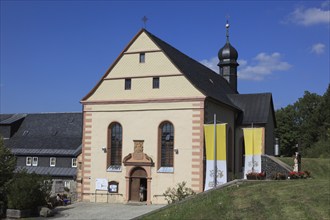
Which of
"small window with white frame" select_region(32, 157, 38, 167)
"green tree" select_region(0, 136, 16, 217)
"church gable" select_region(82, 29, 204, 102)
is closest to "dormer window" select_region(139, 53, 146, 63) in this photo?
"church gable" select_region(82, 29, 204, 102)

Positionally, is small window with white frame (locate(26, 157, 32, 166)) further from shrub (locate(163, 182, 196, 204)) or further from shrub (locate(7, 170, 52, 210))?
shrub (locate(163, 182, 196, 204))

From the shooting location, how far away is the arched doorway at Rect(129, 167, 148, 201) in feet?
107

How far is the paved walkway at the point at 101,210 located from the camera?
2739 cm

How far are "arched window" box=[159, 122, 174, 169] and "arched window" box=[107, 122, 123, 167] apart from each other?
10.5ft

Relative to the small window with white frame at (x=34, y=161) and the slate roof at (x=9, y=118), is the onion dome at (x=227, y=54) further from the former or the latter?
the slate roof at (x=9, y=118)

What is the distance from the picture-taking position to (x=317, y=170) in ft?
128

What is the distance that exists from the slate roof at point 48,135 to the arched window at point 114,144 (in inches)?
795

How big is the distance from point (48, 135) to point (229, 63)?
2432 cm

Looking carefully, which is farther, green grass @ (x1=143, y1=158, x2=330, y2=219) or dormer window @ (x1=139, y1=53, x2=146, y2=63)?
dormer window @ (x1=139, y1=53, x2=146, y2=63)

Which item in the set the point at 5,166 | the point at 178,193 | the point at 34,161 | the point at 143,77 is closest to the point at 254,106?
the point at 143,77

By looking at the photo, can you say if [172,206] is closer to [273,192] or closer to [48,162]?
[273,192]

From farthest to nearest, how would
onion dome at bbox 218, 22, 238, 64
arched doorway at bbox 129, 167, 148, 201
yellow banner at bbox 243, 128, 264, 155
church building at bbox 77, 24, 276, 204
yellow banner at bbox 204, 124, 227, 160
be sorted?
onion dome at bbox 218, 22, 238, 64
arched doorway at bbox 129, 167, 148, 201
church building at bbox 77, 24, 276, 204
yellow banner at bbox 243, 128, 264, 155
yellow banner at bbox 204, 124, 227, 160

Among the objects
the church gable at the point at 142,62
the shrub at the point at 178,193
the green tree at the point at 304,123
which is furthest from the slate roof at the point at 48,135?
the green tree at the point at 304,123

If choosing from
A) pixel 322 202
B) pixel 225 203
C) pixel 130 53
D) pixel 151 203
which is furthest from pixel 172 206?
pixel 130 53
